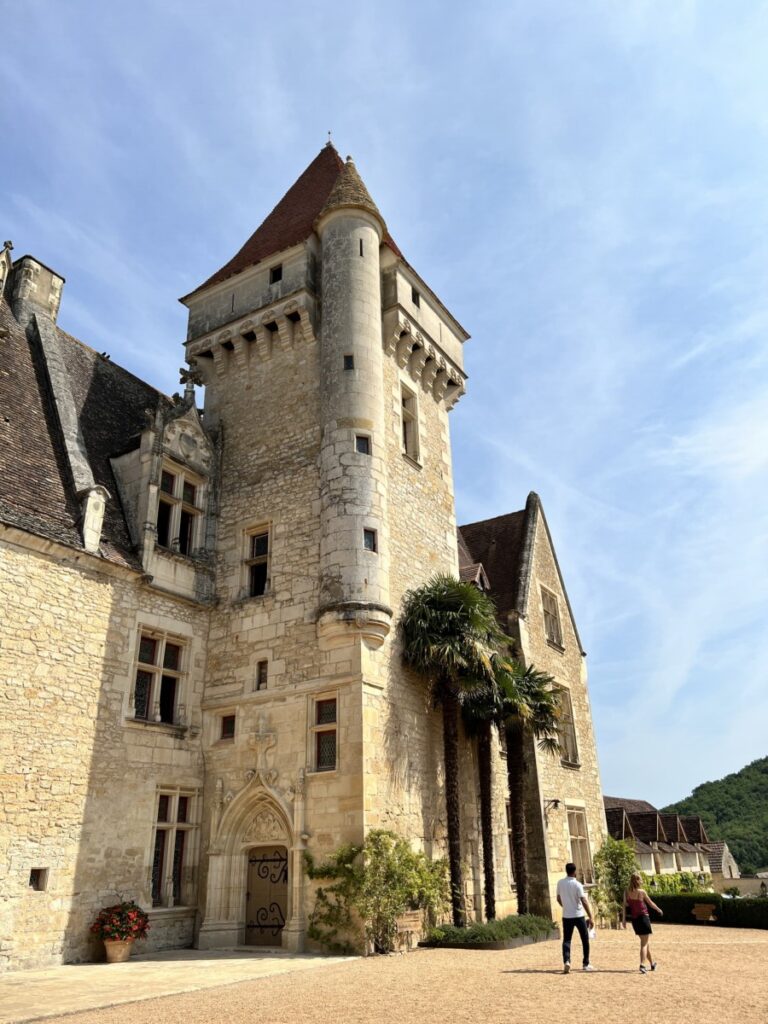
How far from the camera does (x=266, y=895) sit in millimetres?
13406

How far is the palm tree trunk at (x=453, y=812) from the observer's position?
545 inches

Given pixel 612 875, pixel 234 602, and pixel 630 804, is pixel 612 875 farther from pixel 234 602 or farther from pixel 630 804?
pixel 630 804

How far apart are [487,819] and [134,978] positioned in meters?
7.37

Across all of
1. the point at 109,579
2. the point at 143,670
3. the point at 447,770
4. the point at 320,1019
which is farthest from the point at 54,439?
the point at 320,1019

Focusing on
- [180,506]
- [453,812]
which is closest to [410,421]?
[180,506]

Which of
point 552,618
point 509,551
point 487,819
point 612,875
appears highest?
point 509,551

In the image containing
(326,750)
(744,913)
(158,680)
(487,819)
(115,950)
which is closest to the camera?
(115,950)

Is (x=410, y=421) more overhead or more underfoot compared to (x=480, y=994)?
more overhead

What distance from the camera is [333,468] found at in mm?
14977

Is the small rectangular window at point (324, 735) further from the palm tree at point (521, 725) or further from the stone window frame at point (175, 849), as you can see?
the palm tree at point (521, 725)

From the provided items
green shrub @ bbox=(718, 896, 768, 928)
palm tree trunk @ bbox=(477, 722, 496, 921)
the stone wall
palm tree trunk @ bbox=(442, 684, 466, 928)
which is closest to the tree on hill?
green shrub @ bbox=(718, 896, 768, 928)

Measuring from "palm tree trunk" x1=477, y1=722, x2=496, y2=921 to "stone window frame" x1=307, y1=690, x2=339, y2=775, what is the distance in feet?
12.8

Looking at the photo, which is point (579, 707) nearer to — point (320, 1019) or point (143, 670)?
point (143, 670)

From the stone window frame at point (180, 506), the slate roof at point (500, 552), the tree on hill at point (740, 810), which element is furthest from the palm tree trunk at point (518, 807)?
the tree on hill at point (740, 810)
